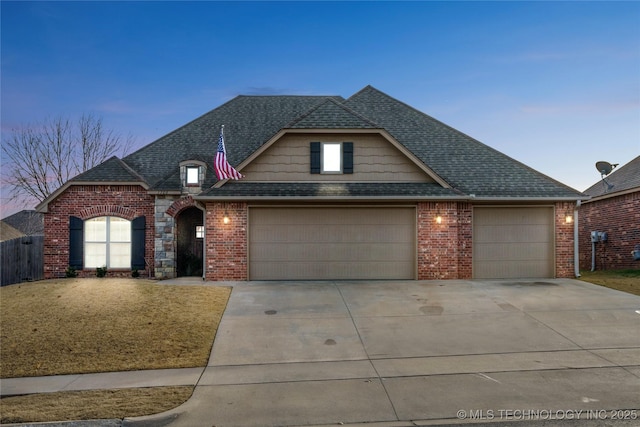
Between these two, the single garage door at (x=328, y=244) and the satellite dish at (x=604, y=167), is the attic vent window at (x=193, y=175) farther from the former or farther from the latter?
the satellite dish at (x=604, y=167)

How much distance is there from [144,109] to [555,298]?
2425cm

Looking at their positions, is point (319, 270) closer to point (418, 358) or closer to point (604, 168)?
point (418, 358)

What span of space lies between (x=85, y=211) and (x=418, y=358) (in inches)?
559

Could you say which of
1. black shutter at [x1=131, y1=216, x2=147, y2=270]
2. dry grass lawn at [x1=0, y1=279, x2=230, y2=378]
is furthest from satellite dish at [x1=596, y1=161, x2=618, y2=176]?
black shutter at [x1=131, y1=216, x2=147, y2=270]

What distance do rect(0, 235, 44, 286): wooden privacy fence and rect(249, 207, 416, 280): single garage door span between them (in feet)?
30.5

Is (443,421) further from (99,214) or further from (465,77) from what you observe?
(465,77)

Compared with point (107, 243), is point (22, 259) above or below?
below

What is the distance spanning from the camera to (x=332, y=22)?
19078 millimetres

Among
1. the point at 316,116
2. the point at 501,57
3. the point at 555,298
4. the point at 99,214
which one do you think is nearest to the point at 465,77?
the point at 501,57

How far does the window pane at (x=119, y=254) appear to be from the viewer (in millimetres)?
15586

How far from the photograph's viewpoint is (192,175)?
50.5ft

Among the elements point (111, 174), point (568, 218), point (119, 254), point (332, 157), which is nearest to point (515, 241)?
point (568, 218)

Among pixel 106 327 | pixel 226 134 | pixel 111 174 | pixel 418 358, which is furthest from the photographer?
pixel 226 134

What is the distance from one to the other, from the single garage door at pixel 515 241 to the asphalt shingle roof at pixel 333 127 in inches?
32.2
